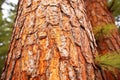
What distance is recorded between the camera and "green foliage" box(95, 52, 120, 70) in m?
1.46

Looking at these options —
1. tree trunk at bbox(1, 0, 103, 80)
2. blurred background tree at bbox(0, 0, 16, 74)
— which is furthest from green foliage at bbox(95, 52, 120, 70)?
blurred background tree at bbox(0, 0, 16, 74)

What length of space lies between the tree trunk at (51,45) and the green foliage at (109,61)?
47 millimetres

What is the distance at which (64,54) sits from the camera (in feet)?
4.65

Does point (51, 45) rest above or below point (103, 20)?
below

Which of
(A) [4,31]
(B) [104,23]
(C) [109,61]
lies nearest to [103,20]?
(B) [104,23]

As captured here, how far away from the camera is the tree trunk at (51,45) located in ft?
4.43

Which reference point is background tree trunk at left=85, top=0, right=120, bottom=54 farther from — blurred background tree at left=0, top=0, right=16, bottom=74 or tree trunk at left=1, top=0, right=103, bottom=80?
blurred background tree at left=0, top=0, right=16, bottom=74

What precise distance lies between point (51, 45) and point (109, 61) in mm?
415

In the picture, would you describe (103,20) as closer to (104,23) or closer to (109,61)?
(104,23)

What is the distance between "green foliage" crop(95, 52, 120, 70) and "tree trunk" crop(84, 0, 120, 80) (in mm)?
1086

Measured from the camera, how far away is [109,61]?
1.47 metres

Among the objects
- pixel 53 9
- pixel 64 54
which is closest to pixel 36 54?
pixel 64 54

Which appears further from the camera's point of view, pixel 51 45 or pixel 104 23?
pixel 104 23

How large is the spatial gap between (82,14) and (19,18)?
55cm
